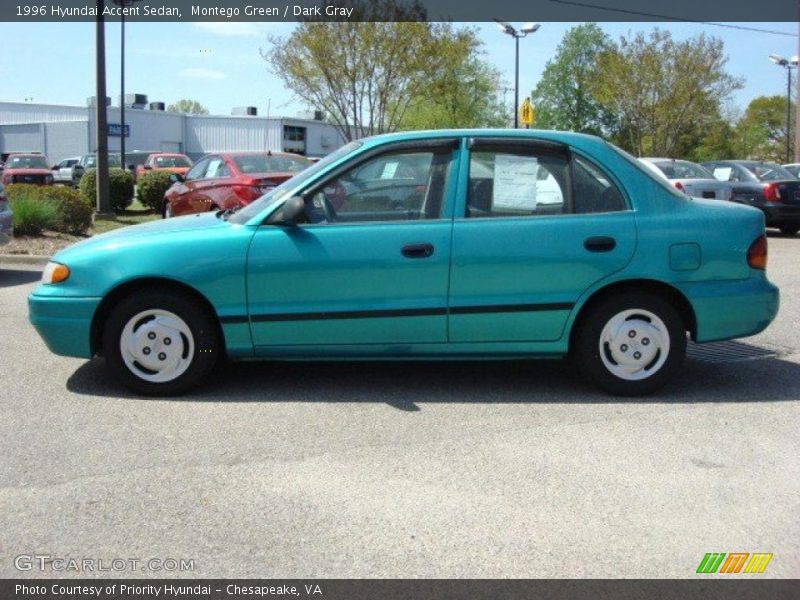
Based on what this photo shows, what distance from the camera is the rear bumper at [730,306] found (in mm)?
5691

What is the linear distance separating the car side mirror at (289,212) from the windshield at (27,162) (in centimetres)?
2892

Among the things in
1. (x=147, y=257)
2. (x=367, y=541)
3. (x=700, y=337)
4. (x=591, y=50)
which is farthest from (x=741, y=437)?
(x=591, y=50)

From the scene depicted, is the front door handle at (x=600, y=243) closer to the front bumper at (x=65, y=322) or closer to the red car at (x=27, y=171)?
the front bumper at (x=65, y=322)

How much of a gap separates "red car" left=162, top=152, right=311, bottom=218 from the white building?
39.5 metres

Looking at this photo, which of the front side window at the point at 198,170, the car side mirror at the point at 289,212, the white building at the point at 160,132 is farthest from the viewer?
the white building at the point at 160,132

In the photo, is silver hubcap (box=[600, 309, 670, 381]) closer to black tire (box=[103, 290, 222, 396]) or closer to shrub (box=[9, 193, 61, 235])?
black tire (box=[103, 290, 222, 396])

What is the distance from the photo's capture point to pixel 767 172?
20000 mm

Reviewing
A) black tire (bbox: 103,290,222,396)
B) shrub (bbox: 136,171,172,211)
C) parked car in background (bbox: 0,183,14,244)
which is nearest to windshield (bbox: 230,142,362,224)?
black tire (bbox: 103,290,222,396)

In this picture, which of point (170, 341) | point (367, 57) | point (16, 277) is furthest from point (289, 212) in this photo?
point (367, 57)

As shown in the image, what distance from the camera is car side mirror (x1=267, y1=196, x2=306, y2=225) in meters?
5.51

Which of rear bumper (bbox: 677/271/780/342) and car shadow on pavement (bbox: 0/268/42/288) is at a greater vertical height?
rear bumper (bbox: 677/271/780/342)

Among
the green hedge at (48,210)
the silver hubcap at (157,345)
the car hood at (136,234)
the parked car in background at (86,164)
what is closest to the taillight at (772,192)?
the green hedge at (48,210)

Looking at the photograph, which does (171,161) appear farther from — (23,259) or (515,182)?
(515,182)
